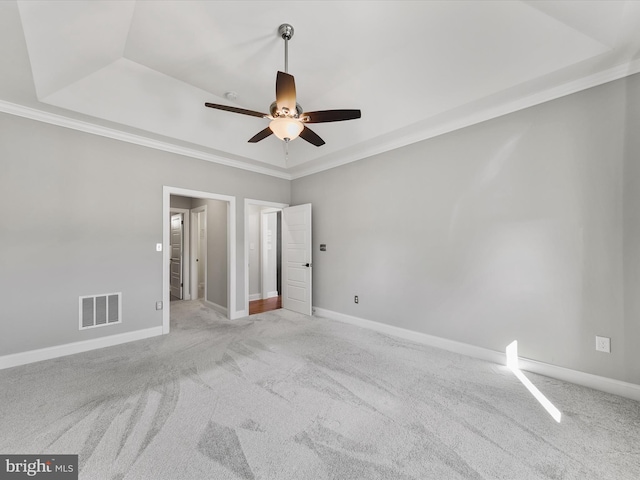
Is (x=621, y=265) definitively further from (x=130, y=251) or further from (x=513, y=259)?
(x=130, y=251)

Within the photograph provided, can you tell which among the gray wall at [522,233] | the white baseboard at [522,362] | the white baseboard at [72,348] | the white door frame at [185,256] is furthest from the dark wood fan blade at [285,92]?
the white door frame at [185,256]

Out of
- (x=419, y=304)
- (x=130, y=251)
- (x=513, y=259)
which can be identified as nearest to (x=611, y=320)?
(x=513, y=259)

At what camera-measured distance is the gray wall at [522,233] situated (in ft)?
7.72

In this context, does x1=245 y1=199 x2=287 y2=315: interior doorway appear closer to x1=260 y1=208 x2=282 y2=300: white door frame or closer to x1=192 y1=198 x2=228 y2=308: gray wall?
x1=260 y1=208 x2=282 y2=300: white door frame

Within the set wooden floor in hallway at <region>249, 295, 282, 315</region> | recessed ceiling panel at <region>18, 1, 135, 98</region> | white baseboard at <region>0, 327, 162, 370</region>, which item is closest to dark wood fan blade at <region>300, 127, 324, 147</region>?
recessed ceiling panel at <region>18, 1, 135, 98</region>

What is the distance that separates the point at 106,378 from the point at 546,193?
15.9 feet

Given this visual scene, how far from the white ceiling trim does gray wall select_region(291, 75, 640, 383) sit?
79 millimetres

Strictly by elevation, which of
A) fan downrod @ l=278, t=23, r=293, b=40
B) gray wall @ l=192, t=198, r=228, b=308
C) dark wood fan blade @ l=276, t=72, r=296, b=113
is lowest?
gray wall @ l=192, t=198, r=228, b=308

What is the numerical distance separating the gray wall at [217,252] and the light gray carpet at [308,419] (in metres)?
2.04

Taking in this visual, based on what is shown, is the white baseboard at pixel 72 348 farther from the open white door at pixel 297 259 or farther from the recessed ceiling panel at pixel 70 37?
the recessed ceiling panel at pixel 70 37

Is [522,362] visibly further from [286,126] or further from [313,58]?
[313,58]

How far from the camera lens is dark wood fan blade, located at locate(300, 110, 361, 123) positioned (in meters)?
2.30

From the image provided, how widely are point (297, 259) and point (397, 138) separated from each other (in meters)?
2.81

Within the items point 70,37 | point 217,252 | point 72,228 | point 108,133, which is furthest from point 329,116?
point 217,252
